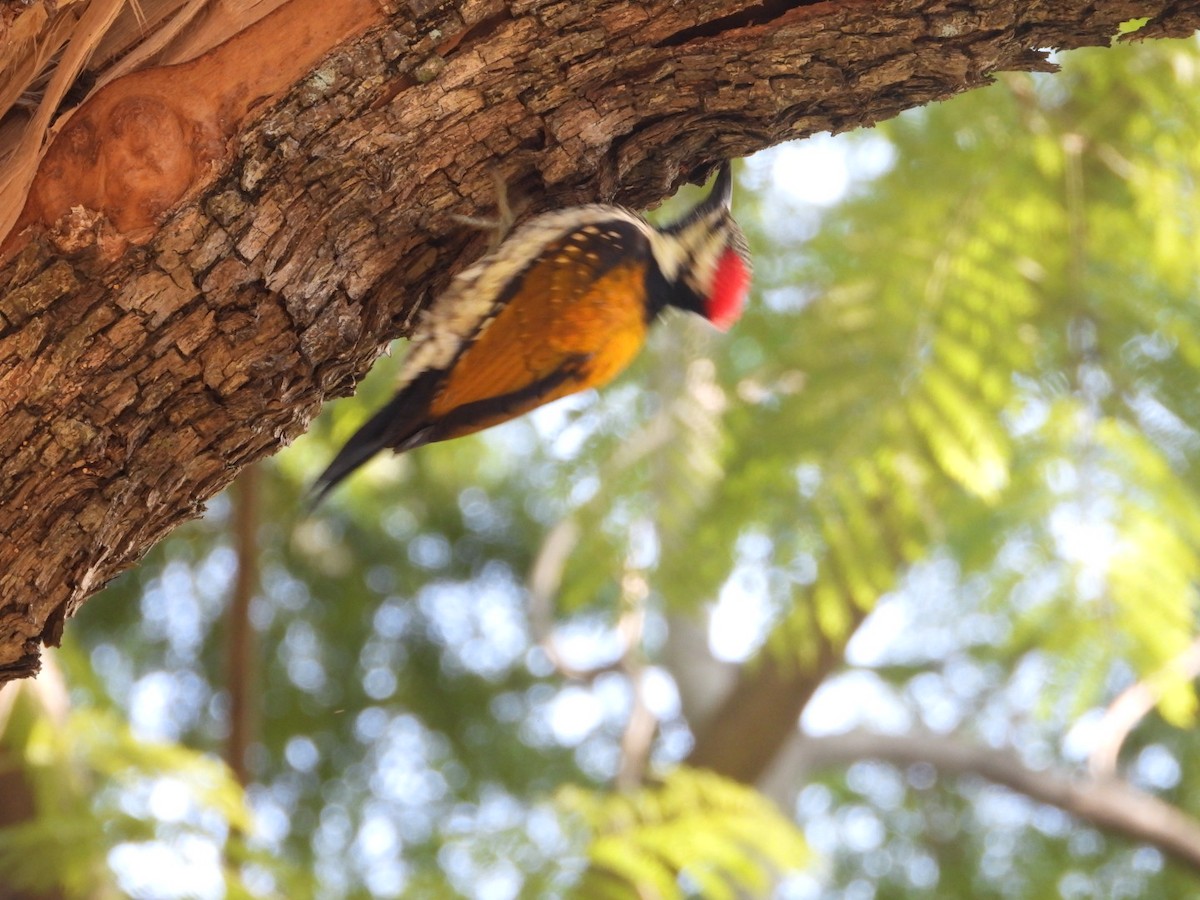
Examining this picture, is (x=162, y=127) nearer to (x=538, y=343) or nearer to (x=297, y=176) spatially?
(x=297, y=176)

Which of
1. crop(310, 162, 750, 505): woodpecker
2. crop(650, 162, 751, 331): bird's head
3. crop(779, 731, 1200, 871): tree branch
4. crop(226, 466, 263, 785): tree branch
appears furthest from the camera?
crop(779, 731, 1200, 871): tree branch

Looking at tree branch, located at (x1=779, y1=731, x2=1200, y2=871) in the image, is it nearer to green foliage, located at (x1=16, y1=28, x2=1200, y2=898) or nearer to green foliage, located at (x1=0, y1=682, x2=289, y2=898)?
green foliage, located at (x1=16, y1=28, x2=1200, y2=898)

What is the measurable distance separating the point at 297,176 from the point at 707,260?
159cm

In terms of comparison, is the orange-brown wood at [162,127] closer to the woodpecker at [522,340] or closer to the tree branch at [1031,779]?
the woodpecker at [522,340]

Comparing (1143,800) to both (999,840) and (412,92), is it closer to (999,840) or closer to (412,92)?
(999,840)

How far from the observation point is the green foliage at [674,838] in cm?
450

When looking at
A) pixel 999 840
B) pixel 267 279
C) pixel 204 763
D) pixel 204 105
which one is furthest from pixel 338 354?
pixel 999 840

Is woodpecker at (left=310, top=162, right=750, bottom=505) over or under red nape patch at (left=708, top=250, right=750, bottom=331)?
over

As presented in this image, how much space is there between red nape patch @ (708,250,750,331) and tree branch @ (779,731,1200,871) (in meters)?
5.03

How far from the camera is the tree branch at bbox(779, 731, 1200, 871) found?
7609 mm

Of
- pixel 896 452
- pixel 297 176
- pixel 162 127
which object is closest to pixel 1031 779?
pixel 896 452

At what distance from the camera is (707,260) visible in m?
3.51

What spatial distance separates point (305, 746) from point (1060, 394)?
535 centimetres

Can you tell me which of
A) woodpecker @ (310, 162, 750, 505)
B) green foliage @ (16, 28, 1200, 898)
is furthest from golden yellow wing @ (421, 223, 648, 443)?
green foliage @ (16, 28, 1200, 898)
